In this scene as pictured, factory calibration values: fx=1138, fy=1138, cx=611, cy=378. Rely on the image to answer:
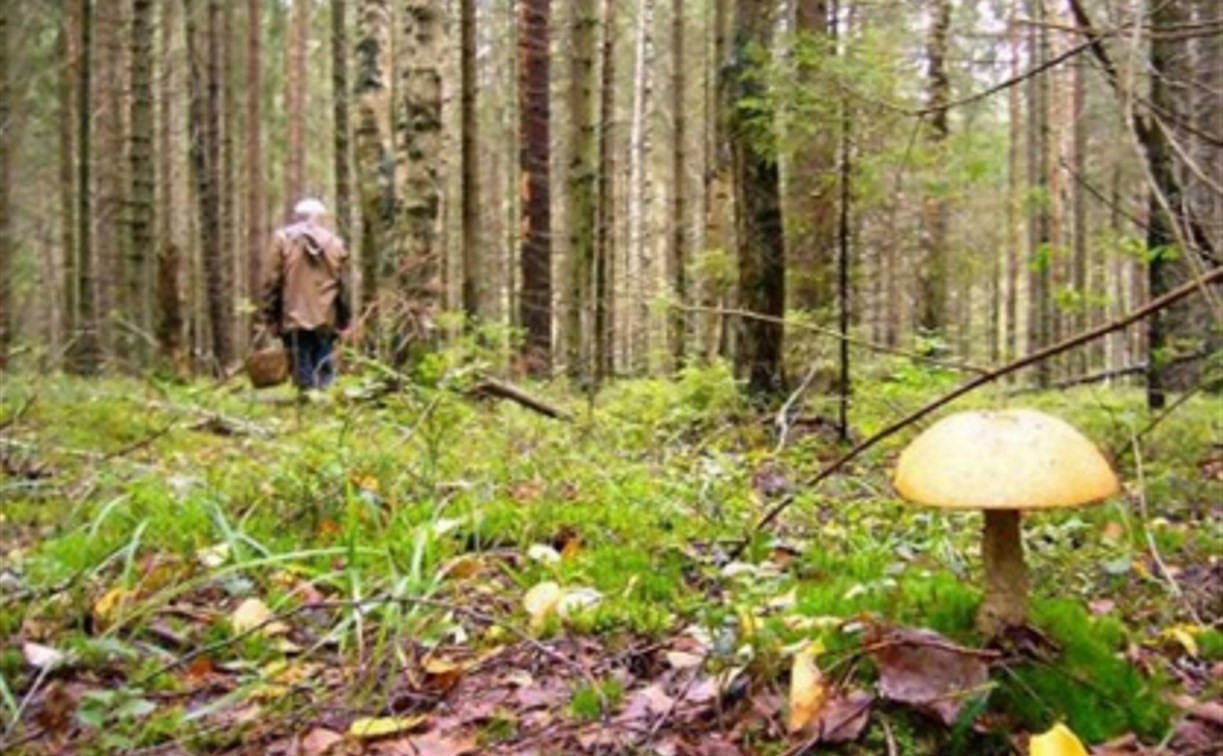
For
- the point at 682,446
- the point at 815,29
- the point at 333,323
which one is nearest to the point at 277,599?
the point at 682,446

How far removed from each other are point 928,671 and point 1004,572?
29 centimetres

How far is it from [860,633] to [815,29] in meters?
6.50

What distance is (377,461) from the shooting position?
15.0 feet

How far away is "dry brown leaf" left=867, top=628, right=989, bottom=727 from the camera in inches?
90.3

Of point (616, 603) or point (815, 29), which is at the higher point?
point (815, 29)

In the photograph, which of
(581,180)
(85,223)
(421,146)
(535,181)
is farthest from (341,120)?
Answer: (421,146)

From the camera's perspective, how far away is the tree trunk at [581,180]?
1302 centimetres

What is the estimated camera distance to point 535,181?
13.5 meters

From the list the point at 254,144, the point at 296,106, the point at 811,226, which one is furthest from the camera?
the point at 296,106

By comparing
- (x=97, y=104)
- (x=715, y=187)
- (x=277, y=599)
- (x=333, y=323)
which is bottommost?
(x=277, y=599)

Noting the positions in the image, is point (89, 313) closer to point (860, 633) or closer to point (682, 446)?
point (682, 446)

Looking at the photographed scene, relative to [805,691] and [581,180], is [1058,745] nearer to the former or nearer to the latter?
[805,691]

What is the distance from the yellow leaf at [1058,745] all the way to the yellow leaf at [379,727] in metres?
1.36

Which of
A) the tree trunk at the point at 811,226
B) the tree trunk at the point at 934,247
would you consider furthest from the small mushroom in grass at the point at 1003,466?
the tree trunk at the point at 934,247
